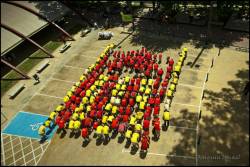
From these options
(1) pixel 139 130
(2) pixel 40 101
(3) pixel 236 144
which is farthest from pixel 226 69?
(2) pixel 40 101

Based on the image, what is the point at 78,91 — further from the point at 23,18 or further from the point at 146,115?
the point at 23,18

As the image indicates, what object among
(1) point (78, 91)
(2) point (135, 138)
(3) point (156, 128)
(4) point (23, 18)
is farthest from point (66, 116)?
(4) point (23, 18)

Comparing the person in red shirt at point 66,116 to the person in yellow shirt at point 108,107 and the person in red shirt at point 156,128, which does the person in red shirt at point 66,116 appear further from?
the person in red shirt at point 156,128

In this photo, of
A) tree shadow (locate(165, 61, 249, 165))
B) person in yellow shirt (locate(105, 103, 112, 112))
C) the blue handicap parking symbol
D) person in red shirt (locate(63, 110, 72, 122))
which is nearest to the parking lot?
tree shadow (locate(165, 61, 249, 165))

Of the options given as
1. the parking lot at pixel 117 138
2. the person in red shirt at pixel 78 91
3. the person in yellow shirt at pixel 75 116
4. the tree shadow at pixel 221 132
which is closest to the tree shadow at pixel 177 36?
the parking lot at pixel 117 138

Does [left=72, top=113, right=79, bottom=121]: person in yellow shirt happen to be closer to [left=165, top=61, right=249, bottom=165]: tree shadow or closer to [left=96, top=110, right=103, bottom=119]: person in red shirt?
[left=96, top=110, right=103, bottom=119]: person in red shirt
